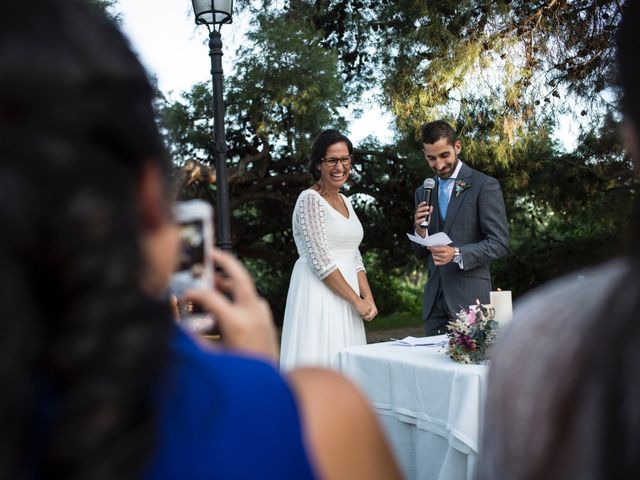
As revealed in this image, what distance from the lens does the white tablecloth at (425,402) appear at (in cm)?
273

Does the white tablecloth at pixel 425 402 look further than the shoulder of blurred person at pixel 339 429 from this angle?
Yes

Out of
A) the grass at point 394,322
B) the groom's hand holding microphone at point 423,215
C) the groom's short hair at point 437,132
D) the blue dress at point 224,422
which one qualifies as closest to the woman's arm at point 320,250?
the groom's hand holding microphone at point 423,215

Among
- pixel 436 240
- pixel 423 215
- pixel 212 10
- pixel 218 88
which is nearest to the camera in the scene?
pixel 436 240

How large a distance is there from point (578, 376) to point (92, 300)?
0.49 metres

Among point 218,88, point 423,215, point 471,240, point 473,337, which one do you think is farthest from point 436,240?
point 218,88

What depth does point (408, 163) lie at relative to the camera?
10312mm

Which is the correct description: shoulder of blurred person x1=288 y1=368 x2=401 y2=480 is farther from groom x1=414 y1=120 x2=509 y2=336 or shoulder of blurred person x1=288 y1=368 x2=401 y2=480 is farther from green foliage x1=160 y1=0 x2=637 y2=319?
groom x1=414 y1=120 x2=509 y2=336

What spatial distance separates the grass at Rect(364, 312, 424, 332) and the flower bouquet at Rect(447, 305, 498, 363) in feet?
34.6

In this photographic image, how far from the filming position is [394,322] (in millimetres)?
14594

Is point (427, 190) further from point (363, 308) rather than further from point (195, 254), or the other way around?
point (195, 254)

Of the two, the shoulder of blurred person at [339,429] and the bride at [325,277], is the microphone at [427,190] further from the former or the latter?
the shoulder of blurred person at [339,429]

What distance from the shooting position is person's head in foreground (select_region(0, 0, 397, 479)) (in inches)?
23.8

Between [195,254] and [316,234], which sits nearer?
[195,254]

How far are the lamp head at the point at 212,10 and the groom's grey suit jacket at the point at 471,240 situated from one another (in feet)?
8.98
